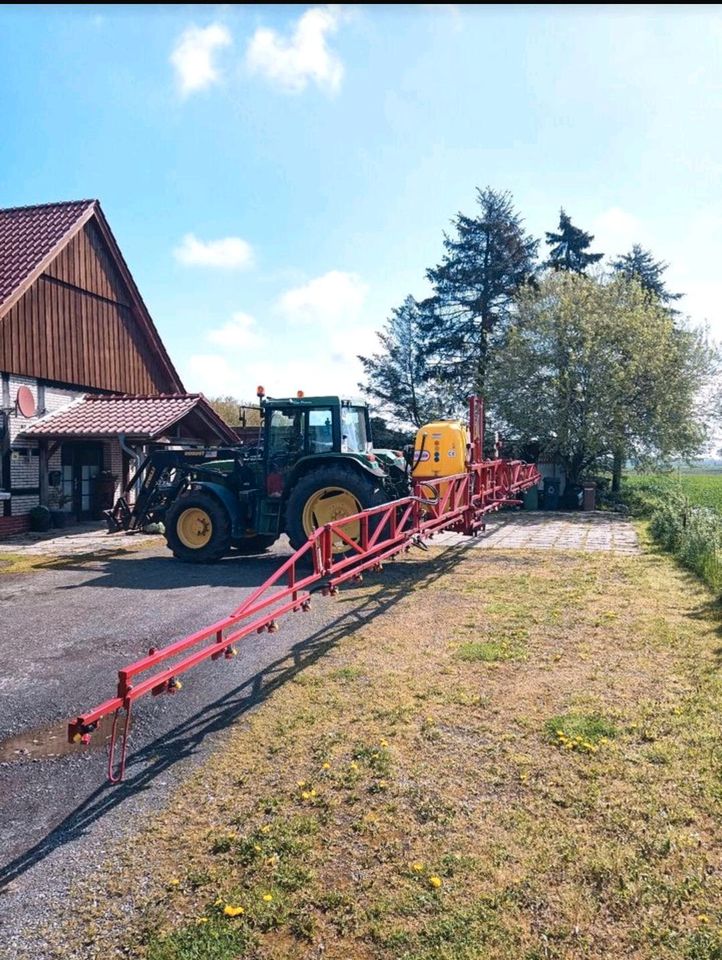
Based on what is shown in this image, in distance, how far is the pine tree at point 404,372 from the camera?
29.8 metres

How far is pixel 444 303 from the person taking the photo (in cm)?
2966

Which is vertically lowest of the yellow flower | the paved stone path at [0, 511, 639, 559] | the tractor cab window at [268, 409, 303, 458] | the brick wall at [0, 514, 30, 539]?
the yellow flower

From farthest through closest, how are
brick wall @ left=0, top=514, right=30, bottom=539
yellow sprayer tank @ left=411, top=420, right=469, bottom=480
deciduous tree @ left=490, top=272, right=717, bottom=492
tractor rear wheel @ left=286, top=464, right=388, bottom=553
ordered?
deciduous tree @ left=490, top=272, right=717, bottom=492, brick wall @ left=0, top=514, right=30, bottom=539, yellow sprayer tank @ left=411, top=420, right=469, bottom=480, tractor rear wheel @ left=286, top=464, right=388, bottom=553

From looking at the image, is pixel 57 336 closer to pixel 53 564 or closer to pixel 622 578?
pixel 53 564

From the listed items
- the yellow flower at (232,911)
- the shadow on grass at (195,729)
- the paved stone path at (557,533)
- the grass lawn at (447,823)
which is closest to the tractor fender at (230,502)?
the shadow on grass at (195,729)

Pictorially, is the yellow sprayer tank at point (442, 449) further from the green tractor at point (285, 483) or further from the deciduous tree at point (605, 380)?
the deciduous tree at point (605, 380)

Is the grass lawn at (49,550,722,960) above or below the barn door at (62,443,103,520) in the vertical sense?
below

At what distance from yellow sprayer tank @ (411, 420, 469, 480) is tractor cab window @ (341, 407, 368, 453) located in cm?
247

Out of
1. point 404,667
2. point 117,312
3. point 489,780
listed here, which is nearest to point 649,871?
point 489,780

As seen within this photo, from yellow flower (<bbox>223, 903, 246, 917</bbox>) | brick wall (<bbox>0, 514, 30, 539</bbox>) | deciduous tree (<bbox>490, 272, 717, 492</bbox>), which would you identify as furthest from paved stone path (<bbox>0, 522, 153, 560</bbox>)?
deciduous tree (<bbox>490, 272, 717, 492</bbox>)

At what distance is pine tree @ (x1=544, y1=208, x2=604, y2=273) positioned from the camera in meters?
31.4

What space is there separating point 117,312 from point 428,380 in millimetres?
15672

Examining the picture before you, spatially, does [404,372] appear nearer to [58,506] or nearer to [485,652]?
[58,506]

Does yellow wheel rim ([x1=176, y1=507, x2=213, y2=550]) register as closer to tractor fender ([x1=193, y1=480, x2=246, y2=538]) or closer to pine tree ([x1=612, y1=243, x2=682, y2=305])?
tractor fender ([x1=193, y1=480, x2=246, y2=538])
